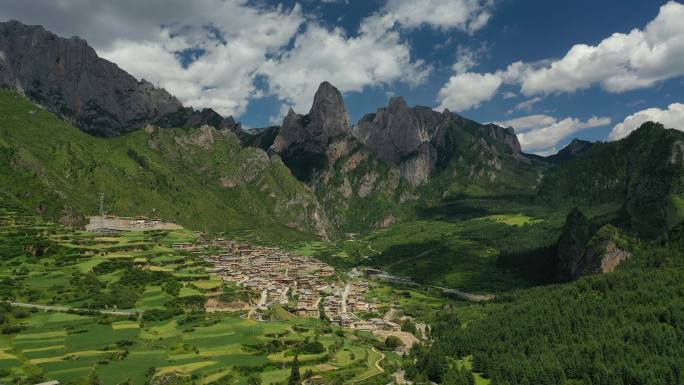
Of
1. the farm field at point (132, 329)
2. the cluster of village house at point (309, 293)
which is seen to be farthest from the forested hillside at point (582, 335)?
the farm field at point (132, 329)

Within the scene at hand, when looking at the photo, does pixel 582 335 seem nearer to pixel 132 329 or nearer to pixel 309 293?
pixel 309 293

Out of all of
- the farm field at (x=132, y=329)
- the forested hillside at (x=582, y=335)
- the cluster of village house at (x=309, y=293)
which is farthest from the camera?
the cluster of village house at (x=309, y=293)

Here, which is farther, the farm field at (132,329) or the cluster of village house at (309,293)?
the cluster of village house at (309,293)

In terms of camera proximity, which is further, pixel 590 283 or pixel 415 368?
pixel 590 283

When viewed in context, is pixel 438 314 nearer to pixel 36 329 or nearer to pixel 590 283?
pixel 590 283

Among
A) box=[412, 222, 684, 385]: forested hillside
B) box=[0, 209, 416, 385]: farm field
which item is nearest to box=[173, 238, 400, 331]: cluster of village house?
box=[0, 209, 416, 385]: farm field

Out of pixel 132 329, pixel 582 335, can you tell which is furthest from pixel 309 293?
pixel 582 335

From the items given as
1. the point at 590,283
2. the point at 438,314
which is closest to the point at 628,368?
the point at 590,283

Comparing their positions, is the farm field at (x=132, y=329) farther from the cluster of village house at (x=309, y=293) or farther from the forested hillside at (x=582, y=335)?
the forested hillside at (x=582, y=335)

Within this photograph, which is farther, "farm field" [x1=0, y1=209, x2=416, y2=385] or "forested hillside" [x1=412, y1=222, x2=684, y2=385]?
→ "forested hillside" [x1=412, y1=222, x2=684, y2=385]

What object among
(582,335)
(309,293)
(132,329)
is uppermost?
(132,329)

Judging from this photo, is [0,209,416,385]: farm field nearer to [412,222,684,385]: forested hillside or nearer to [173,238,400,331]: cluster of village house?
[173,238,400,331]: cluster of village house
